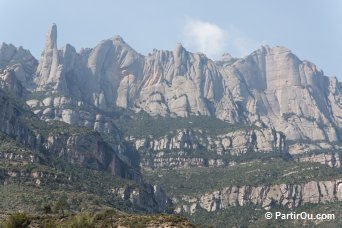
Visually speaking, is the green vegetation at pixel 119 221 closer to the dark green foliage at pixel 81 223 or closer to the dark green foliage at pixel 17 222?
the dark green foliage at pixel 81 223

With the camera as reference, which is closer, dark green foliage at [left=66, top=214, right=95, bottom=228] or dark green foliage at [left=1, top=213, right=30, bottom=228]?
dark green foliage at [left=66, top=214, right=95, bottom=228]

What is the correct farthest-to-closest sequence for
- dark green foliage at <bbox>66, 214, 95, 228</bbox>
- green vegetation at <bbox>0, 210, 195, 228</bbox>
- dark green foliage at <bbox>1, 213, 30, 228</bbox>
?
green vegetation at <bbox>0, 210, 195, 228</bbox> → dark green foliage at <bbox>1, 213, 30, 228</bbox> → dark green foliage at <bbox>66, 214, 95, 228</bbox>

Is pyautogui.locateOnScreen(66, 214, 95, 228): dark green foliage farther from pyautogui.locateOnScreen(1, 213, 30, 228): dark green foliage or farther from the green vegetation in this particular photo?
pyautogui.locateOnScreen(1, 213, 30, 228): dark green foliage

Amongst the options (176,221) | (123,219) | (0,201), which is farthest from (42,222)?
(0,201)

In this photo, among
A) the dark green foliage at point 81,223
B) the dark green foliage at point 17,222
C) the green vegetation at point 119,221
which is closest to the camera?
the dark green foliage at point 81,223

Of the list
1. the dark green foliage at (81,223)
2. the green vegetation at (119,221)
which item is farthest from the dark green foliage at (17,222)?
the dark green foliage at (81,223)

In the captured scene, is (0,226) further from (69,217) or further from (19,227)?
(69,217)

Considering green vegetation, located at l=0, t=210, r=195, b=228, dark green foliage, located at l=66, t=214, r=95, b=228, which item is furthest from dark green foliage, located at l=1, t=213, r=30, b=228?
dark green foliage, located at l=66, t=214, r=95, b=228

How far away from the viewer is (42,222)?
12088 centimetres

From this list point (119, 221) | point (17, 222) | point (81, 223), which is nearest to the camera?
point (81, 223)

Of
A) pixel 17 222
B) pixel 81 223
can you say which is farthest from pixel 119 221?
pixel 17 222

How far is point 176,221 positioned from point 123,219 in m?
11.6

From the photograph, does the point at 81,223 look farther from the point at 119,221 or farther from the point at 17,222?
the point at 119,221

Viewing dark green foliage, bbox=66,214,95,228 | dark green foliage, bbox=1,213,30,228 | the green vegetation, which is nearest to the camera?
dark green foliage, bbox=66,214,95,228
